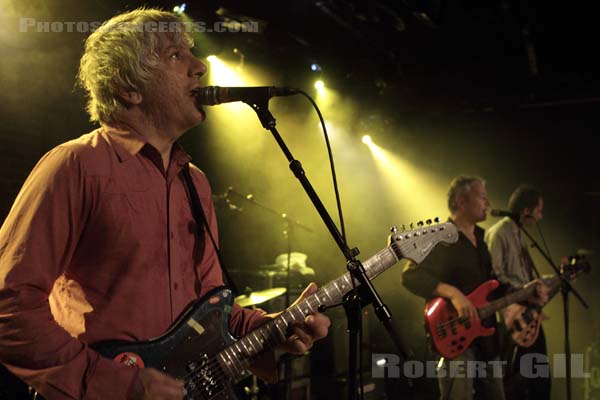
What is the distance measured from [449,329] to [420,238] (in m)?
2.43

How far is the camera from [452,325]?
17.6ft

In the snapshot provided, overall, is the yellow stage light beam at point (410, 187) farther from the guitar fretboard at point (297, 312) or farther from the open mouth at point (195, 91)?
the open mouth at point (195, 91)

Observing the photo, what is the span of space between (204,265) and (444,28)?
7853 mm

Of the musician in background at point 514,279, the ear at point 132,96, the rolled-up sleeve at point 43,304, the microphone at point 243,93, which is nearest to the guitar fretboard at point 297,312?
the rolled-up sleeve at point 43,304

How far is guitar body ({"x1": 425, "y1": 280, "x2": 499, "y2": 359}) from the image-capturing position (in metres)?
5.29

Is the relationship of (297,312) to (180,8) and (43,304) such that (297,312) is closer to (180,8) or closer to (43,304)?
(43,304)

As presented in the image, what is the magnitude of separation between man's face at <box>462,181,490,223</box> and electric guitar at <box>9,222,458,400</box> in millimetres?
3575

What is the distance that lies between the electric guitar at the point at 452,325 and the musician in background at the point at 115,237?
3033 mm

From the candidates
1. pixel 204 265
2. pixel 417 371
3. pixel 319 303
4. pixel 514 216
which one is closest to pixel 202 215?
pixel 204 265

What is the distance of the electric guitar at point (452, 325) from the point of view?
5.29m

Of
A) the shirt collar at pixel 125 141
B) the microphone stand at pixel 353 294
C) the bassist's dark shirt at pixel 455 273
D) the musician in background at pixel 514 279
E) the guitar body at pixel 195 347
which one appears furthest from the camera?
the musician in background at pixel 514 279

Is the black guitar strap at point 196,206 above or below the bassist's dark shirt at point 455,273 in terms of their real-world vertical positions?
above

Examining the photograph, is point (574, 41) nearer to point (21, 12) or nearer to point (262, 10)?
point (262, 10)

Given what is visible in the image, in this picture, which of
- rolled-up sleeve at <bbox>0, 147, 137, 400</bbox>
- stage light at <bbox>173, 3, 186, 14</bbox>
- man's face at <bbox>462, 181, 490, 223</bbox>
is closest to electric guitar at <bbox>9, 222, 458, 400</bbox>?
rolled-up sleeve at <bbox>0, 147, 137, 400</bbox>
